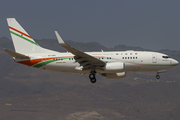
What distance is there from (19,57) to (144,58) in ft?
72.4

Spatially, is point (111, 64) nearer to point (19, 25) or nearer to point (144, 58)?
point (144, 58)

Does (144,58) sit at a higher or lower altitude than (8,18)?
lower

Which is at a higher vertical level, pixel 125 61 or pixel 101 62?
pixel 125 61

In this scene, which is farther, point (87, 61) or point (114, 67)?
point (87, 61)

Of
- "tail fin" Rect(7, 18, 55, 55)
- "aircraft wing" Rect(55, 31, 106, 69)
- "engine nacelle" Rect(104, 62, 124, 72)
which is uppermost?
"tail fin" Rect(7, 18, 55, 55)

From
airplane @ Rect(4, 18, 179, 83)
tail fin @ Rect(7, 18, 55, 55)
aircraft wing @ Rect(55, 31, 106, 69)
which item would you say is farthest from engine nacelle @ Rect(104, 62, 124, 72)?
tail fin @ Rect(7, 18, 55, 55)

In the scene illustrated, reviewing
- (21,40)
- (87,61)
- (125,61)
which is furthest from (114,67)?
(21,40)

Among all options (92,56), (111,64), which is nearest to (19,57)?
(92,56)

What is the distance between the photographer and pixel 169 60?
172ft

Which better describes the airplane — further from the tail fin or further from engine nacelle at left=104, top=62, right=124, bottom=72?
the tail fin

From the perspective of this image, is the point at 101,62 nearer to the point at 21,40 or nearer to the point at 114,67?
the point at 114,67

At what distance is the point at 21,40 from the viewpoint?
56.5 meters

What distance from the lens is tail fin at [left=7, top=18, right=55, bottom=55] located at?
183ft

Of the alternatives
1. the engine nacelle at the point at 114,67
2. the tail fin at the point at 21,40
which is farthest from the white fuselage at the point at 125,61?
the tail fin at the point at 21,40
